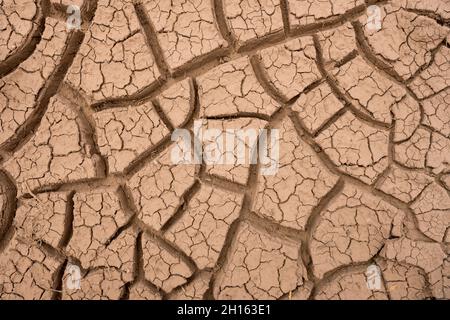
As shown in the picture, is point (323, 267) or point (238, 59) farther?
point (238, 59)

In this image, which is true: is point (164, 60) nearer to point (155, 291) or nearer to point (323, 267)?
point (155, 291)

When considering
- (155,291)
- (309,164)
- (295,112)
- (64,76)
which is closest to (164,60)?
(64,76)

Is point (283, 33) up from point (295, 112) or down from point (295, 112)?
up

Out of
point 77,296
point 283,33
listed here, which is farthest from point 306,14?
point 77,296

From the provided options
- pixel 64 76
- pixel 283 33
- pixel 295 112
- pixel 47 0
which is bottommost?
pixel 295 112

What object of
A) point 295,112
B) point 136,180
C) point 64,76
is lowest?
point 136,180

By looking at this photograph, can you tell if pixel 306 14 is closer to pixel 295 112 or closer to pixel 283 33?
pixel 283 33
